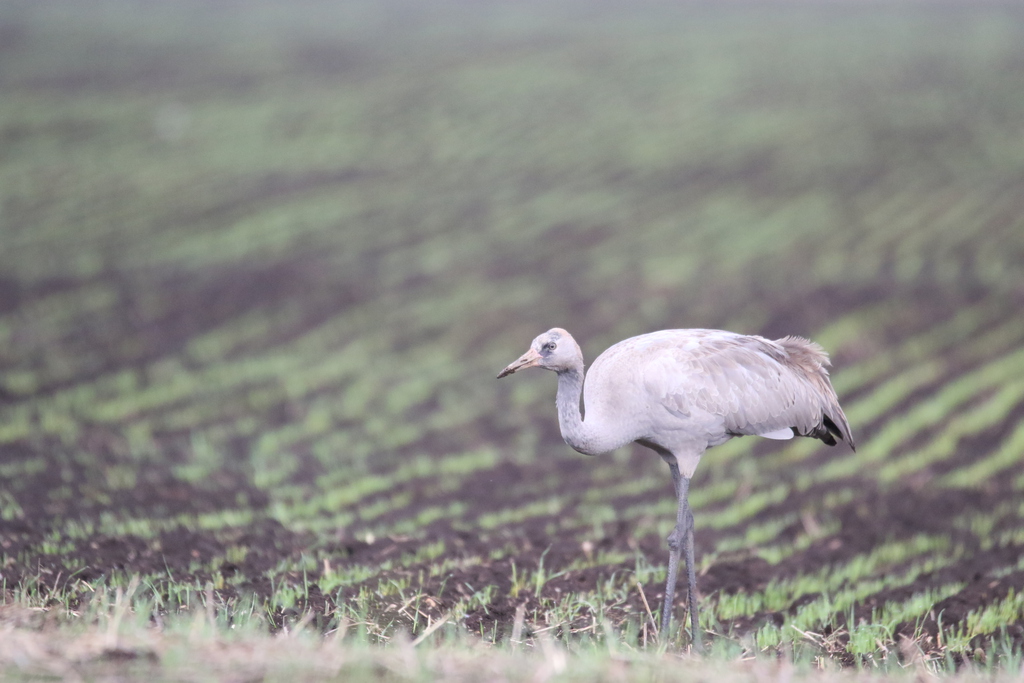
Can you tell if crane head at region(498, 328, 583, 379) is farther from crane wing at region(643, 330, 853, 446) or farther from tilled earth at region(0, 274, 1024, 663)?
tilled earth at region(0, 274, 1024, 663)

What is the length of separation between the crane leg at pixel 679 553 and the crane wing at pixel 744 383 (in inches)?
16.8

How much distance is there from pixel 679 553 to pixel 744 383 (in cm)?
97

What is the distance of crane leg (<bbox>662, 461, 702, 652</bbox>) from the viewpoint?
5055mm

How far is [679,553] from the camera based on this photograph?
540 centimetres

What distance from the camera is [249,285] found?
1205 cm

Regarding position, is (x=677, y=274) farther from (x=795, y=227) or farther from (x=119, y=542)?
(x=119, y=542)

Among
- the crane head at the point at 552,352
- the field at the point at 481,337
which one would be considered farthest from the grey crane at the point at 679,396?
the field at the point at 481,337

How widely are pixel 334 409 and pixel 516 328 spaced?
8.62 feet

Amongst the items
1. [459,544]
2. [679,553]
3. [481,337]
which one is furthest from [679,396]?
[481,337]

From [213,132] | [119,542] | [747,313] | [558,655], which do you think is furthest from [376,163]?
[558,655]

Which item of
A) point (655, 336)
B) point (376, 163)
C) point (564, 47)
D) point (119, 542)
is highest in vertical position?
point (564, 47)

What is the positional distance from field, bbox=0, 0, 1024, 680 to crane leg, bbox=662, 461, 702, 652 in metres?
0.22

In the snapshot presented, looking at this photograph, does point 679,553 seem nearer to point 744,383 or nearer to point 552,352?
point 744,383

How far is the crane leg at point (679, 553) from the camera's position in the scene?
5055 millimetres
